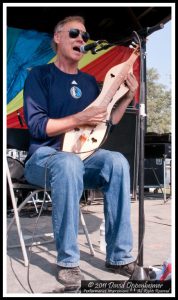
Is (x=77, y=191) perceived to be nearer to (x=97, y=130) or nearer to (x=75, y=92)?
(x=97, y=130)

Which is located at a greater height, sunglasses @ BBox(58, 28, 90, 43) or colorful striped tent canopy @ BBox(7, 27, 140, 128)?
colorful striped tent canopy @ BBox(7, 27, 140, 128)

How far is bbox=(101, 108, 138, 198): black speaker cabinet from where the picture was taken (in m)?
5.38

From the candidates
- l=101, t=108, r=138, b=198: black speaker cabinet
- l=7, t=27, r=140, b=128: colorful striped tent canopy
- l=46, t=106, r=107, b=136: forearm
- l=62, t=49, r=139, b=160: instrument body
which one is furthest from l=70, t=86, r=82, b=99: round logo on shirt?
l=101, t=108, r=138, b=198: black speaker cabinet

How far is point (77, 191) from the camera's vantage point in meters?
1.79

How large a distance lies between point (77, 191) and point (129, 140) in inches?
149

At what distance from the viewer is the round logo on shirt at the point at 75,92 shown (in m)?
2.21

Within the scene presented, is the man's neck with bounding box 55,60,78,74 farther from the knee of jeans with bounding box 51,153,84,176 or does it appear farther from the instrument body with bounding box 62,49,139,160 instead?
the knee of jeans with bounding box 51,153,84,176

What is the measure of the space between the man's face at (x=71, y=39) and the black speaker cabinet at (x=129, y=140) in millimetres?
3133

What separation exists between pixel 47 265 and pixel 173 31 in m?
1.51

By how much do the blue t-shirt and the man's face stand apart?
12cm

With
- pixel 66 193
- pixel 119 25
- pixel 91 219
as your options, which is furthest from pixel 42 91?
pixel 119 25

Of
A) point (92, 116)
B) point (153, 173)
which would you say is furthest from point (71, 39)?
point (153, 173)

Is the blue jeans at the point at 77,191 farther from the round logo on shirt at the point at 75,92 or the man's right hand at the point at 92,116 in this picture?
the round logo on shirt at the point at 75,92

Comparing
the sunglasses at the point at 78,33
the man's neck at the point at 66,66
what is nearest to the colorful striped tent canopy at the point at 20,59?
the man's neck at the point at 66,66
